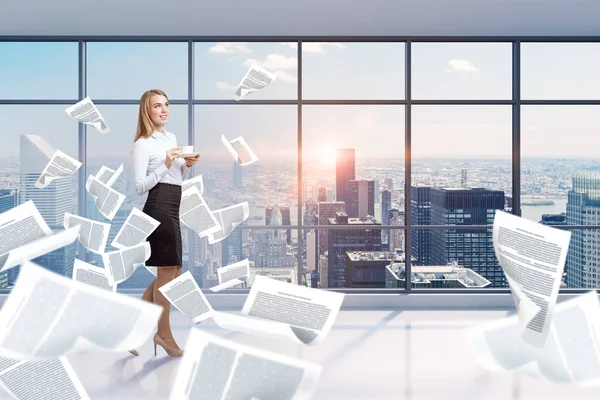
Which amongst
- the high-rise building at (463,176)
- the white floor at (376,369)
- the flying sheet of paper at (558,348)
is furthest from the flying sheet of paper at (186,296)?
the high-rise building at (463,176)

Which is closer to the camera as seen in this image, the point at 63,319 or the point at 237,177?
the point at 63,319

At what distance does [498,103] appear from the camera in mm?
4250

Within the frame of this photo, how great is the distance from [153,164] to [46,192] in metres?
2.47

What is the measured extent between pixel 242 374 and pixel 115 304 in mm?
245

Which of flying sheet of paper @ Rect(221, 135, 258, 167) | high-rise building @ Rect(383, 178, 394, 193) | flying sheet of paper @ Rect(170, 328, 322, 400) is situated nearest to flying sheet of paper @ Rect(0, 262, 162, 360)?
flying sheet of paper @ Rect(170, 328, 322, 400)

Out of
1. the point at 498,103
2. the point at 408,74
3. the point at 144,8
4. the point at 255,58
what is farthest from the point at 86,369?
the point at 498,103

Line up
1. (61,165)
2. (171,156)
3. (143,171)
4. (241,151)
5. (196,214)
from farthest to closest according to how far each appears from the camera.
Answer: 1. (61,165)
2. (241,151)
3. (196,214)
4. (143,171)
5. (171,156)

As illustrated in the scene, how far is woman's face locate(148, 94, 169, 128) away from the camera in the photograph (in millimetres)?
2523

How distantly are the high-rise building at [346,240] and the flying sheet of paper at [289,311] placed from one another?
10.8ft

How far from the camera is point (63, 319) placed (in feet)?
2.54

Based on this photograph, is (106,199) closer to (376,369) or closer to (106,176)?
(106,176)

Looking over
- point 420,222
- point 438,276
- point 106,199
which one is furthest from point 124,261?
point 438,276

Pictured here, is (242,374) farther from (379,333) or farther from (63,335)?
(379,333)

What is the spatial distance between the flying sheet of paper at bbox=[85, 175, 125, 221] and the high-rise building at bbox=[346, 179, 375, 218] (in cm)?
201
